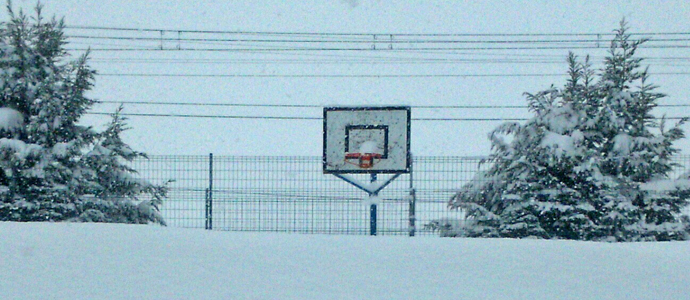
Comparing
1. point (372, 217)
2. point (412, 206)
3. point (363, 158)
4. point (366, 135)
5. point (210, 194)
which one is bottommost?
point (372, 217)

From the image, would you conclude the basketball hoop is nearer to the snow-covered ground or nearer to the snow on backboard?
the snow on backboard

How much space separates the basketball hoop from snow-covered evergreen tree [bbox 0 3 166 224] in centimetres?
282

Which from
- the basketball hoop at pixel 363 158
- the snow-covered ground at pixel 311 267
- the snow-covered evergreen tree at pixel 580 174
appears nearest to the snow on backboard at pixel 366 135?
the basketball hoop at pixel 363 158

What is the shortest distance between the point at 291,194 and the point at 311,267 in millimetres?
3981

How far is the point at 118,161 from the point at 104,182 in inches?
14.7

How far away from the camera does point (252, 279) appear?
391 cm

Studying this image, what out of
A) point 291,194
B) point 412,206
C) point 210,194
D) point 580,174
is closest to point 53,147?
point 210,194

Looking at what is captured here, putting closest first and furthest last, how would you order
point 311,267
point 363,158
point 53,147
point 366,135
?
point 311,267, point 53,147, point 363,158, point 366,135

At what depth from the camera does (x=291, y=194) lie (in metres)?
8.20

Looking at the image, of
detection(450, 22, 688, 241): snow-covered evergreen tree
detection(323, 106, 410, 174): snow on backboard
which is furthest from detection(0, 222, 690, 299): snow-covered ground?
detection(323, 106, 410, 174): snow on backboard

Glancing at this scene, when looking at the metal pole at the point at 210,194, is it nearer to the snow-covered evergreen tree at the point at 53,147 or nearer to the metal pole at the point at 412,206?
the snow-covered evergreen tree at the point at 53,147

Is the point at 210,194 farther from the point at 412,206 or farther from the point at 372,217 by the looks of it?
the point at 412,206

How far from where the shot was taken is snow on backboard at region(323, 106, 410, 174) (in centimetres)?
→ 887

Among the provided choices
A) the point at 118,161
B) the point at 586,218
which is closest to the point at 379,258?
the point at 586,218
